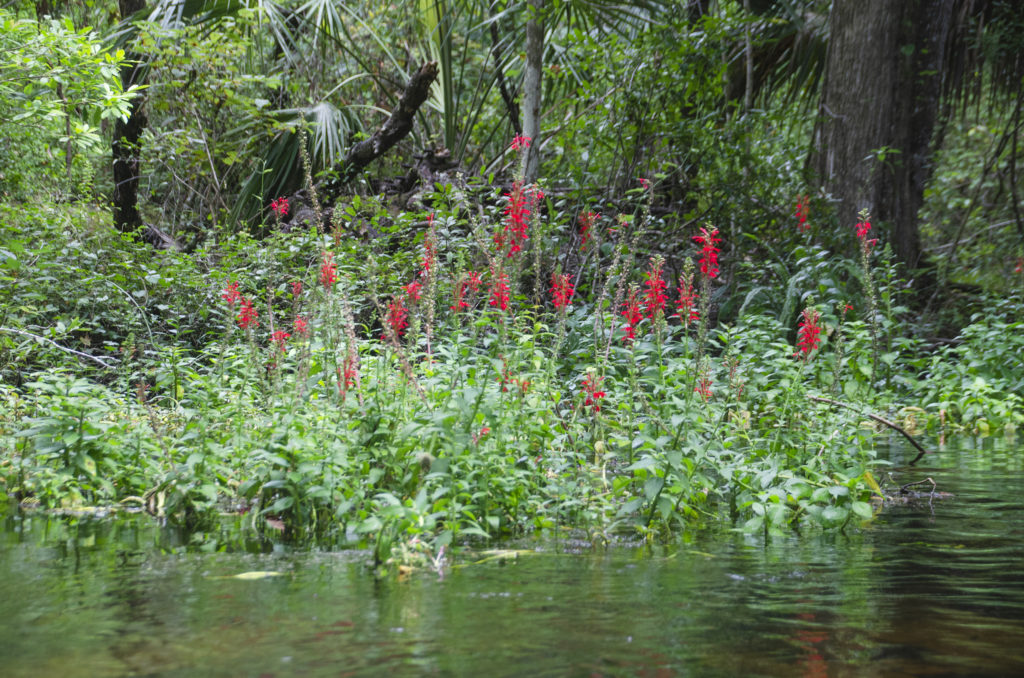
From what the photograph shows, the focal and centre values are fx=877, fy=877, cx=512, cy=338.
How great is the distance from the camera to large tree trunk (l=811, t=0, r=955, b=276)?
799cm

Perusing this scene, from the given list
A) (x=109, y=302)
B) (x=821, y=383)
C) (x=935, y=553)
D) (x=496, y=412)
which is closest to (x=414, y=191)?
(x=109, y=302)

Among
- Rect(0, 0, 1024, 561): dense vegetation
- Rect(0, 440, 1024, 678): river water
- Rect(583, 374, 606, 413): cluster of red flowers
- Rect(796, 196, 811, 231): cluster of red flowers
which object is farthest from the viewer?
Rect(796, 196, 811, 231): cluster of red flowers

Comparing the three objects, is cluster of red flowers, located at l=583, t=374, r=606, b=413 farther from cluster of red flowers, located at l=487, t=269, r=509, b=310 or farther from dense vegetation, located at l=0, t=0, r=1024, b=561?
cluster of red flowers, located at l=487, t=269, r=509, b=310

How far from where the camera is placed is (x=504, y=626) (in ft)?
5.86

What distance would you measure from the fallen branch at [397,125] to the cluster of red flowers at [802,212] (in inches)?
152

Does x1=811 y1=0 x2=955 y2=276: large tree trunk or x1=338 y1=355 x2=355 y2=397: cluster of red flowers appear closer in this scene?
x1=338 y1=355 x2=355 y2=397: cluster of red flowers

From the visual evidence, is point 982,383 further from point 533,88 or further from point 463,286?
point 533,88

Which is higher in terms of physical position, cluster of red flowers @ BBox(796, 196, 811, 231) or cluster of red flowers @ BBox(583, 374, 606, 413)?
cluster of red flowers @ BBox(796, 196, 811, 231)

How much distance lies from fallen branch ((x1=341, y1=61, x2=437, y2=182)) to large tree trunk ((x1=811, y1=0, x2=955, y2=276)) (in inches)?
153

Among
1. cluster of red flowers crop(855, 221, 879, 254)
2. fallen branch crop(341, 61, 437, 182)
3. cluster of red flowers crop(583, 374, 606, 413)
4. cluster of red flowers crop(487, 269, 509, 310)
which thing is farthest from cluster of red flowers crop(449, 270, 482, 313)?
fallen branch crop(341, 61, 437, 182)

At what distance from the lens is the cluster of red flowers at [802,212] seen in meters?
7.53

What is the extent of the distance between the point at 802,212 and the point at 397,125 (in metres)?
4.24

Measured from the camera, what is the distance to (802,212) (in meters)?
7.57

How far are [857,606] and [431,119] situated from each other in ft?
40.0
